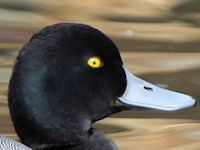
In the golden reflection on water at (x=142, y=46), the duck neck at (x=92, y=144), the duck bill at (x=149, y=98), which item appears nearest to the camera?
the duck neck at (x=92, y=144)

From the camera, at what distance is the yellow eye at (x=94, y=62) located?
495 centimetres

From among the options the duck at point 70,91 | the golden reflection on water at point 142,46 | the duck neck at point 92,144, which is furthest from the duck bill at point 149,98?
the golden reflection on water at point 142,46

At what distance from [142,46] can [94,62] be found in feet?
10.2

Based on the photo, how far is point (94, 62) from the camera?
496 cm

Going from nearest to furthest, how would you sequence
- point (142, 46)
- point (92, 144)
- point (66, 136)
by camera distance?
point (66, 136)
point (92, 144)
point (142, 46)

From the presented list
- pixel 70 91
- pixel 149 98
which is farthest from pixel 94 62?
pixel 149 98

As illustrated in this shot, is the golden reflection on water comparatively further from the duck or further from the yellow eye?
the yellow eye

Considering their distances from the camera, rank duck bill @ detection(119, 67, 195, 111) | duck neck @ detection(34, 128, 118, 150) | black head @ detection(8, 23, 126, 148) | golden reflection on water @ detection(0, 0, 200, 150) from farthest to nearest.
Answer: golden reflection on water @ detection(0, 0, 200, 150)
duck bill @ detection(119, 67, 195, 111)
duck neck @ detection(34, 128, 118, 150)
black head @ detection(8, 23, 126, 148)

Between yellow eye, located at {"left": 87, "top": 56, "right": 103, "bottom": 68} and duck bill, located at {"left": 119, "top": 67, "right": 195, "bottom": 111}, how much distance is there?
191mm

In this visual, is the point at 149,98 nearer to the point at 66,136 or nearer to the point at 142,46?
the point at 66,136

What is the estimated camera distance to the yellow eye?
16.2 ft

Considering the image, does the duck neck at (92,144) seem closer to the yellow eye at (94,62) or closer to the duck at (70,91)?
the duck at (70,91)

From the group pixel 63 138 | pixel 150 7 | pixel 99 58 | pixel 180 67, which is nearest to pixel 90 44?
pixel 99 58

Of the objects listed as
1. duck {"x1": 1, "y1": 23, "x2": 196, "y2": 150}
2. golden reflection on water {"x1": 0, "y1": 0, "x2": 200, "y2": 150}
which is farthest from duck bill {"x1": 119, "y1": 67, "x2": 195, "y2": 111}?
golden reflection on water {"x1": 0, "y1": 0, "x2": 200, "y2": 150}
